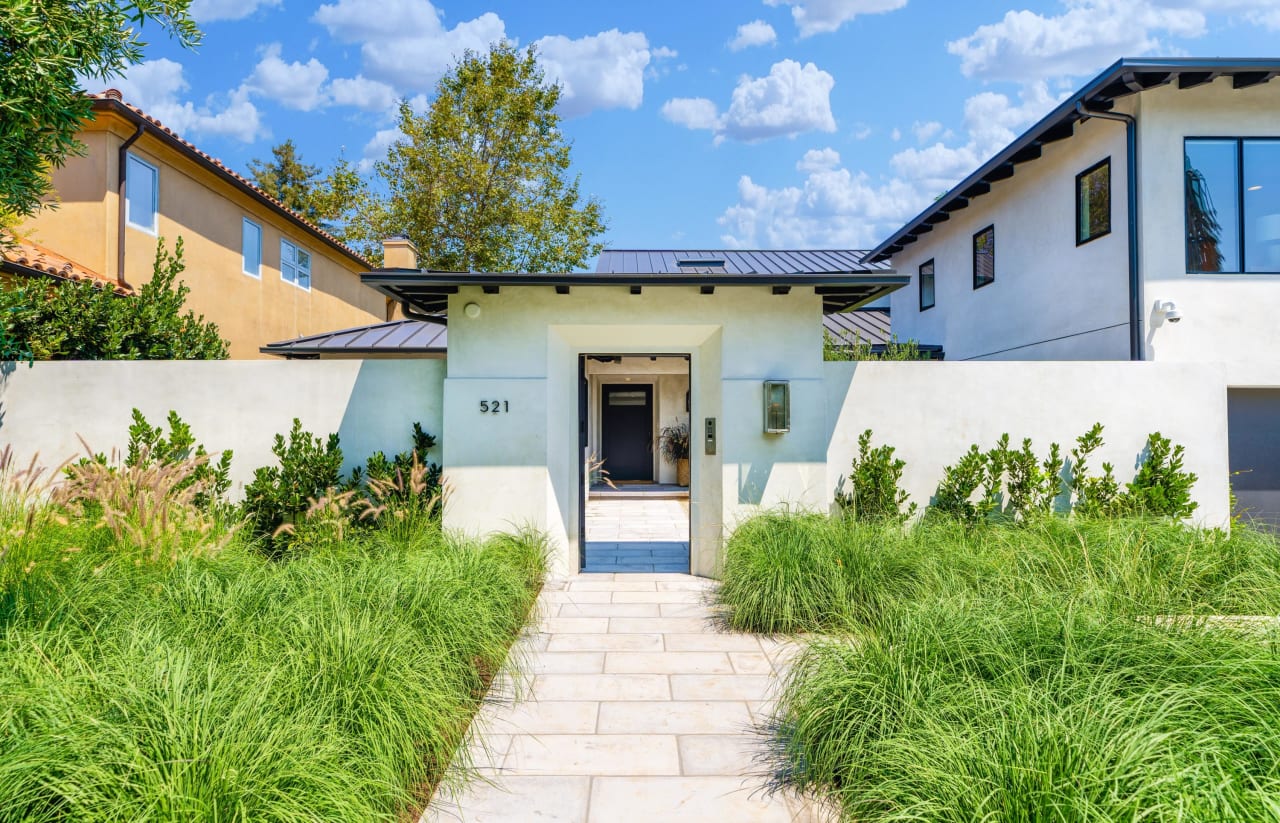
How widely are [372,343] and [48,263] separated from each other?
14.7 feet

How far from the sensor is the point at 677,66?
57.6ft

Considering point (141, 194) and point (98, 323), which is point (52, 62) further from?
point (141, 194)

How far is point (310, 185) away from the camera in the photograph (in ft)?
100

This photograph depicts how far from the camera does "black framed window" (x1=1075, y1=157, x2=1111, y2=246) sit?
30.0ft

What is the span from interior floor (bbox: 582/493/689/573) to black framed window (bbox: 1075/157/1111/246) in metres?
6.77

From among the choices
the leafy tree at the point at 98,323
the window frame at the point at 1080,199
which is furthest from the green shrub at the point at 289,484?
the window frame at the point at 1080,199

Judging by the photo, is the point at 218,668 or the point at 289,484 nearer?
the point at 218,668

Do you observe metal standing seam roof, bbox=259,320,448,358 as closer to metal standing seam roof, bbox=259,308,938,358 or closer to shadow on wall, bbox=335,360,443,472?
metal standing seam roof, bbox=259,308,938,358

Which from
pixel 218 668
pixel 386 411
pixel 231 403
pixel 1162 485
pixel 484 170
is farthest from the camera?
pixel 484 170

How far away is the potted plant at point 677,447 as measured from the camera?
1850 centimetres

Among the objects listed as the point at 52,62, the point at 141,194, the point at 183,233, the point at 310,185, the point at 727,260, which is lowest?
the point at 52,62

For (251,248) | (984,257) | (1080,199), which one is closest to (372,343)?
(251,248)

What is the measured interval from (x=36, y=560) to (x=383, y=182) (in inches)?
759

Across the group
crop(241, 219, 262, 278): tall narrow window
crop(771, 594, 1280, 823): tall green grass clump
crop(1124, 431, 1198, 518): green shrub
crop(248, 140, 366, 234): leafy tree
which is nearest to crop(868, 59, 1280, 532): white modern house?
crop(1124, 431, 1198, 518): green shrub
